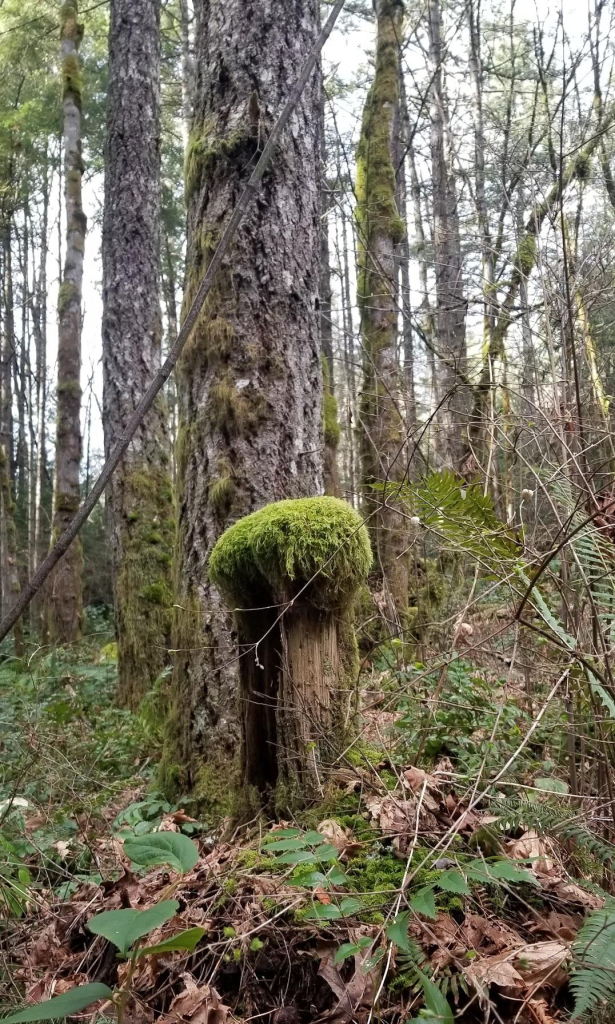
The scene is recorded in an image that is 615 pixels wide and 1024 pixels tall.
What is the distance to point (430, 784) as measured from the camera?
220cm

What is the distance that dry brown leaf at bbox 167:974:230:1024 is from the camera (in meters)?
1.64

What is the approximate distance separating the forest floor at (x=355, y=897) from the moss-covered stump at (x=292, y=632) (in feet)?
0.51

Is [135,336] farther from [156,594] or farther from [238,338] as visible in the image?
[238,338]

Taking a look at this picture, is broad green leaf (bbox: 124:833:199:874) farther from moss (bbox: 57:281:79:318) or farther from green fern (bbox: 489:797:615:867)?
moss (bbox: 57:281:79:318)

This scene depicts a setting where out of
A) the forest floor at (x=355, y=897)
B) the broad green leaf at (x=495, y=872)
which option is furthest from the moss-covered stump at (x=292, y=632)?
the broad green leaf at (x=495, y=872)

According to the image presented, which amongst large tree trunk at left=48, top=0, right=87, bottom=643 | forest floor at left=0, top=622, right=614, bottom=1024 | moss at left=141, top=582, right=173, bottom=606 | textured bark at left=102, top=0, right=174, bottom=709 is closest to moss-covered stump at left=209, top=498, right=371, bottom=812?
forest floor at left=0, top=622, right=614, bottom=1024

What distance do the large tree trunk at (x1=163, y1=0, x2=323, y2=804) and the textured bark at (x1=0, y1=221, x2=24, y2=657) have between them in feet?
5.69

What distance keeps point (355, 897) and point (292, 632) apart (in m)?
0.89

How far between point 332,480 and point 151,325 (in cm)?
265

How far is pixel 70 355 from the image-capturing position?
8.62m

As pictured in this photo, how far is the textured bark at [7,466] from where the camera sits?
948cm

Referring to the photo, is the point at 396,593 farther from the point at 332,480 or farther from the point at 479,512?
the point at 479,512

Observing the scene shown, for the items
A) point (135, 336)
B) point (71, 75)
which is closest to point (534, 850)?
point (135, 336)

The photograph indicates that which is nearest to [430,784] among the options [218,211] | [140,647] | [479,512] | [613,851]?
[613,851]
